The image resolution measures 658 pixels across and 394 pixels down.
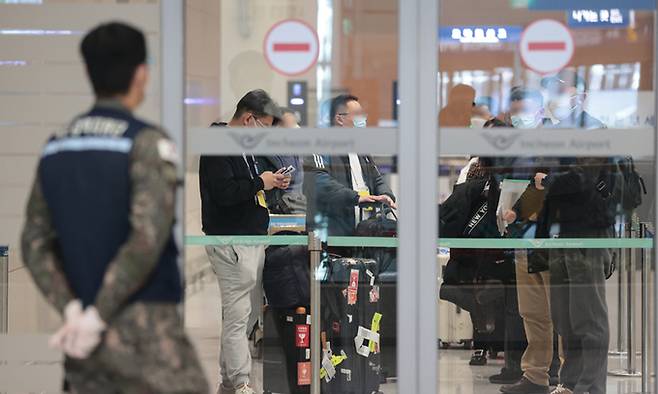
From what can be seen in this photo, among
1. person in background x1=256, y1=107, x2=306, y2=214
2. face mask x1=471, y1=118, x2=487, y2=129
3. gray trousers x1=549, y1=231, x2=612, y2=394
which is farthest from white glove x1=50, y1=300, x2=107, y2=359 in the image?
gray trousers x1=549, y1=231, x2=612, y2=394

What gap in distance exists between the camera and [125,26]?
9.73ft

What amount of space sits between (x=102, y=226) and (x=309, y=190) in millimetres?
3000

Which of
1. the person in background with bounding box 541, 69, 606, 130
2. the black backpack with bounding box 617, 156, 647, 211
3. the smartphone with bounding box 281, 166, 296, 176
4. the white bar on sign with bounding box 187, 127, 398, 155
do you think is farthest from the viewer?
the smartphone with bounding box 281, 166, 296, 176

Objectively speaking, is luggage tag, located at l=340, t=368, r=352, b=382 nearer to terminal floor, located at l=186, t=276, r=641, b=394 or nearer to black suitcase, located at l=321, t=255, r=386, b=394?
black suitcase, located at l=321, t=255, r=386, b=394

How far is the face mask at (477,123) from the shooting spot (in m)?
4.47

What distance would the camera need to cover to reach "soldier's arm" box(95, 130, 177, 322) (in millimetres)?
2834

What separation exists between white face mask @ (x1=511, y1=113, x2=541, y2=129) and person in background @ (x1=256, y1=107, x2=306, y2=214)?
1341 millimetres

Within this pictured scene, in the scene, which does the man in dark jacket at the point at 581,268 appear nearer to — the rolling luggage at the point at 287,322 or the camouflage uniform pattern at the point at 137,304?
the rolling luggage at the point at 287,322

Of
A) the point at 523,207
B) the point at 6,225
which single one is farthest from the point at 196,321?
the point at 523,207

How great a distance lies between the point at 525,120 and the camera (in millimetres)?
4730

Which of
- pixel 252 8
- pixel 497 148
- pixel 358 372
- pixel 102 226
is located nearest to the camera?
pixel 102 226

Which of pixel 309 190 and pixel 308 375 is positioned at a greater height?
pixel 309 190

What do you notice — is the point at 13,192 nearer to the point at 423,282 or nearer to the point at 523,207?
the point at 423,282

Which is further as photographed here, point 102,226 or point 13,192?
point 13,192
